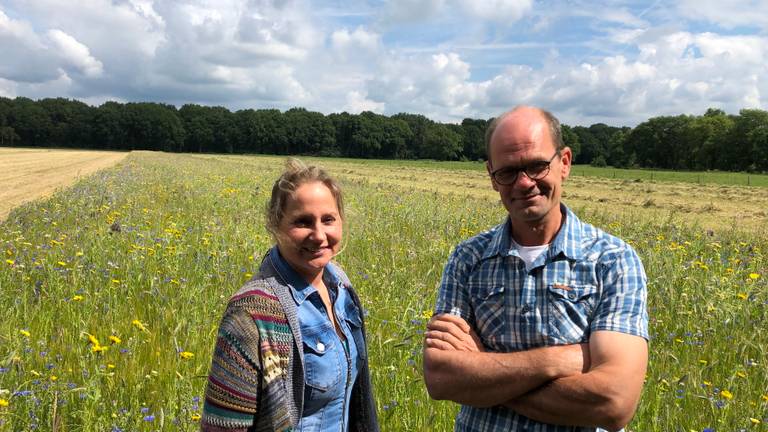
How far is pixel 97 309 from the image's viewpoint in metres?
4.26

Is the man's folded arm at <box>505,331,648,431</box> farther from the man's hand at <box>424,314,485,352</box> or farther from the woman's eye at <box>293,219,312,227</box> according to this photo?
the woman's eye at <box>293,219,312,227</box>

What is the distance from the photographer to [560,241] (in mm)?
1990

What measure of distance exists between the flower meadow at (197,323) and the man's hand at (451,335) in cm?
65

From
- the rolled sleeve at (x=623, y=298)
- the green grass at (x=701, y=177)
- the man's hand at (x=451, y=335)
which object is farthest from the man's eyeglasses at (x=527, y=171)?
the green grass at (x=701, y=177)

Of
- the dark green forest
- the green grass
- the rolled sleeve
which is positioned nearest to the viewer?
the rolled sleeve

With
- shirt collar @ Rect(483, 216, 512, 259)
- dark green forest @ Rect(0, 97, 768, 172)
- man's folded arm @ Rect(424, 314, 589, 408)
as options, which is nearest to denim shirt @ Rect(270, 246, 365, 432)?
man's folded arm @ Rect(424, 314, 589, 408)

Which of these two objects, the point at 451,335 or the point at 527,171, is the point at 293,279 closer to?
the point at 451,335

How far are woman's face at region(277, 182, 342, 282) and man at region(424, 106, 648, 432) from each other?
49cm

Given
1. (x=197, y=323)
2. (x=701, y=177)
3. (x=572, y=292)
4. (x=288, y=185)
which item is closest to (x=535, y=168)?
(x=572, y=292)

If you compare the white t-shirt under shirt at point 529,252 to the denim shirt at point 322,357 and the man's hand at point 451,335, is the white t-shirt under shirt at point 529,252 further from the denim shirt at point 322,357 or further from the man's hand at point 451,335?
the denim shirt at point 322,357

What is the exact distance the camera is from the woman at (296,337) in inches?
68.9

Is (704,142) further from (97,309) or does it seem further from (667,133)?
(97,309)

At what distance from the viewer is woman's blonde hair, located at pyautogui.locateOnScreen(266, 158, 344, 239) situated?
2.07m

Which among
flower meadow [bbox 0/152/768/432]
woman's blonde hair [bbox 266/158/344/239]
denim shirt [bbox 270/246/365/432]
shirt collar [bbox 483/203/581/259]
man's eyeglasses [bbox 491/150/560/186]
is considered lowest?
flower meadow [bbox 0/152/768/432]
